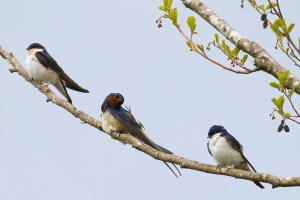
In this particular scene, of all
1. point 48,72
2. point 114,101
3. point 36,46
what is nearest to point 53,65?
point 48,72

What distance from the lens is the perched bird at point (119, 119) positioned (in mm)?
5375

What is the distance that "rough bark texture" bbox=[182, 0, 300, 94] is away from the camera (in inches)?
123

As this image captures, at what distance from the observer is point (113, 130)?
5.35 meters

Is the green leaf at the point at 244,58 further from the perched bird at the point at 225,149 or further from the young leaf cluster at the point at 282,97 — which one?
the perched bird at the point at 225,149

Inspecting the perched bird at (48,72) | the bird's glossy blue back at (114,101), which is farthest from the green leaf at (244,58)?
the perched bird at (48,72)

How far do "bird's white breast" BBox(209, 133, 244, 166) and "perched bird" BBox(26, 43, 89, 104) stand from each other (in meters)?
2.52

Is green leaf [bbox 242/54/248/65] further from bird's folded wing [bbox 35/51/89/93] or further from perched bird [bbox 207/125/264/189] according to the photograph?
bird's folded wing [bbox 35/51/89/93]

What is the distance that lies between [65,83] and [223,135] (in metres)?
2.96

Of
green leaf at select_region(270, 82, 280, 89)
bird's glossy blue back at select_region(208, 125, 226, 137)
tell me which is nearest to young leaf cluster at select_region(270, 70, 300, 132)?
green leaf at select_region(270, 82, 280, 89)

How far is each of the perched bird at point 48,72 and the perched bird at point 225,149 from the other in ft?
7.91

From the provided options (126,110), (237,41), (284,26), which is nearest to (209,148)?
(126,110)

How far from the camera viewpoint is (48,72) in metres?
8.09

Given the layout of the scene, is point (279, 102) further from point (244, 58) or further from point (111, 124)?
point (111, 124)

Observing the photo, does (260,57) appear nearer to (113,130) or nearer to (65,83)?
(113,130)
